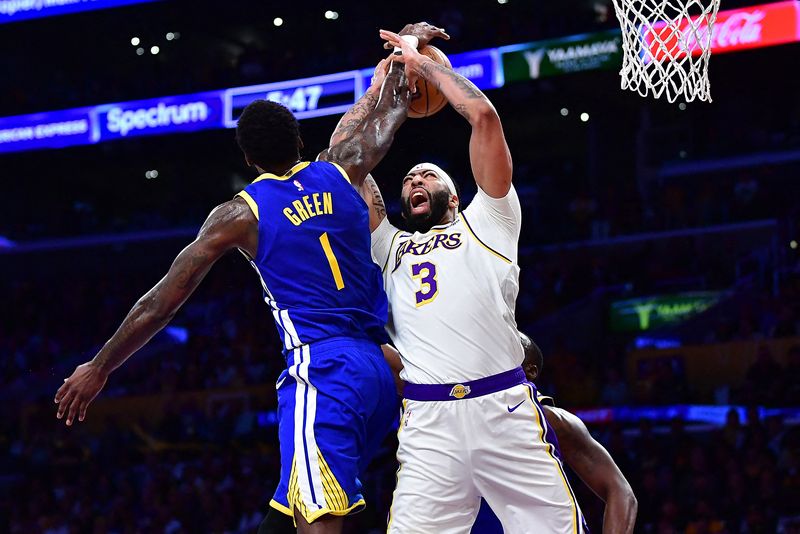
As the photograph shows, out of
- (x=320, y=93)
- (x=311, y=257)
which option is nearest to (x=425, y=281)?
(x=311, y=257)

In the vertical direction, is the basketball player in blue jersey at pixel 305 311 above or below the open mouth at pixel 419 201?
below

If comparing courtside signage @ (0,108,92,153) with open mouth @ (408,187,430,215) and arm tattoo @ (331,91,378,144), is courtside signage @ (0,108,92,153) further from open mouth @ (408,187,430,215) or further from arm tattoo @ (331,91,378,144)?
open mouth @ (408,187,430,215)

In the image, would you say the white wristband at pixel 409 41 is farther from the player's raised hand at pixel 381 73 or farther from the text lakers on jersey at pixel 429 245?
the text lakers on jersey at pixel 429 245

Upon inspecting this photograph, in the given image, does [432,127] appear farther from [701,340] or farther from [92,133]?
[701,340]

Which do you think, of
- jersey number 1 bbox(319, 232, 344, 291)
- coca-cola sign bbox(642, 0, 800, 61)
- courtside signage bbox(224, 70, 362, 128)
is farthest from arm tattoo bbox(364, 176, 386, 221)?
courtside signage bbox(224, 70, 362, 128)

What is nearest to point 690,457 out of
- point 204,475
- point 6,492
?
point 204,475

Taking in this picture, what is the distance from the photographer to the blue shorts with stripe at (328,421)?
358 cm

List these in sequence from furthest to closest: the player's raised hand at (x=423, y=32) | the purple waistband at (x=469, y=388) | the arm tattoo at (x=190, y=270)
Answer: the player's raised hand at (x=423, y=32)
the purple waistband at (x=469, y=388)
the arm tattoo at (x=190, y=270)

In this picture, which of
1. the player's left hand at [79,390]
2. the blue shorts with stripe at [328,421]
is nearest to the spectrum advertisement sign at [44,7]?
the player's left hand at [79,390]

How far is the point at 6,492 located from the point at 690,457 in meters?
9.04

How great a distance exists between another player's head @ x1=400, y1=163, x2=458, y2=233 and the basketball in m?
0.31

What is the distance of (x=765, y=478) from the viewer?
362 inches

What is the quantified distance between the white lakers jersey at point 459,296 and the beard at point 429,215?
0.04m

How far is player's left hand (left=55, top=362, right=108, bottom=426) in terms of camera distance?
12.0 feet
